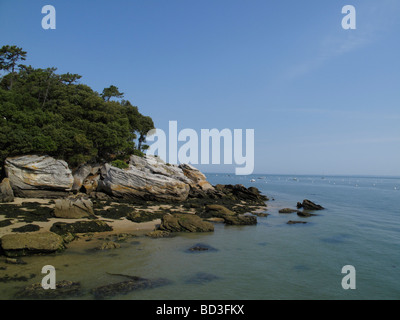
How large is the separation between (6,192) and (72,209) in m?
7.64

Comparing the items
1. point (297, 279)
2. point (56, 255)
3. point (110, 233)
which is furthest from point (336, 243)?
point (56, 255)

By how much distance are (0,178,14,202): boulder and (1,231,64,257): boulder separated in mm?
12366

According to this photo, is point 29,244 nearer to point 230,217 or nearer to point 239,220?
point 230,217

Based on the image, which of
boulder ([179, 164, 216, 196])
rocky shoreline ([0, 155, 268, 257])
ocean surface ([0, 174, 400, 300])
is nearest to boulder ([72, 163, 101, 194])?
rocky shoreline ([0, 155, 268, 257])

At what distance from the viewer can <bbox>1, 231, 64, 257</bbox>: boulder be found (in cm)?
1349

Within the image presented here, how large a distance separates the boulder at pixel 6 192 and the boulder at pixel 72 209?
563cm

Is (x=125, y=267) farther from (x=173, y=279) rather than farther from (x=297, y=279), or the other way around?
(x=297, y=279)

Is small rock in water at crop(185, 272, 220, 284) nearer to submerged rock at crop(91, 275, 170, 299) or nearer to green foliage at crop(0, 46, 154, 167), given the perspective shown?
submerged rock at crop(91, 275, 170, 299)

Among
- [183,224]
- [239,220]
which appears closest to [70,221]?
[183,224]

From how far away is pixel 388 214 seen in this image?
36094 millimetres

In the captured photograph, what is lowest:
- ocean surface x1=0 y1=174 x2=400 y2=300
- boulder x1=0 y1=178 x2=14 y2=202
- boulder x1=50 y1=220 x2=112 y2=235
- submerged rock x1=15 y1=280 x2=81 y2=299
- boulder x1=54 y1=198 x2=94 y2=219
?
ocean surface x1=0 y1=174 x2=400 y2=300

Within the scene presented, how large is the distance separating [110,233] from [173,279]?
915 centimetres

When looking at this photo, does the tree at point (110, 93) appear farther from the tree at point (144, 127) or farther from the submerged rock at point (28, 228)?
the submerged rock at point (28, 228)
